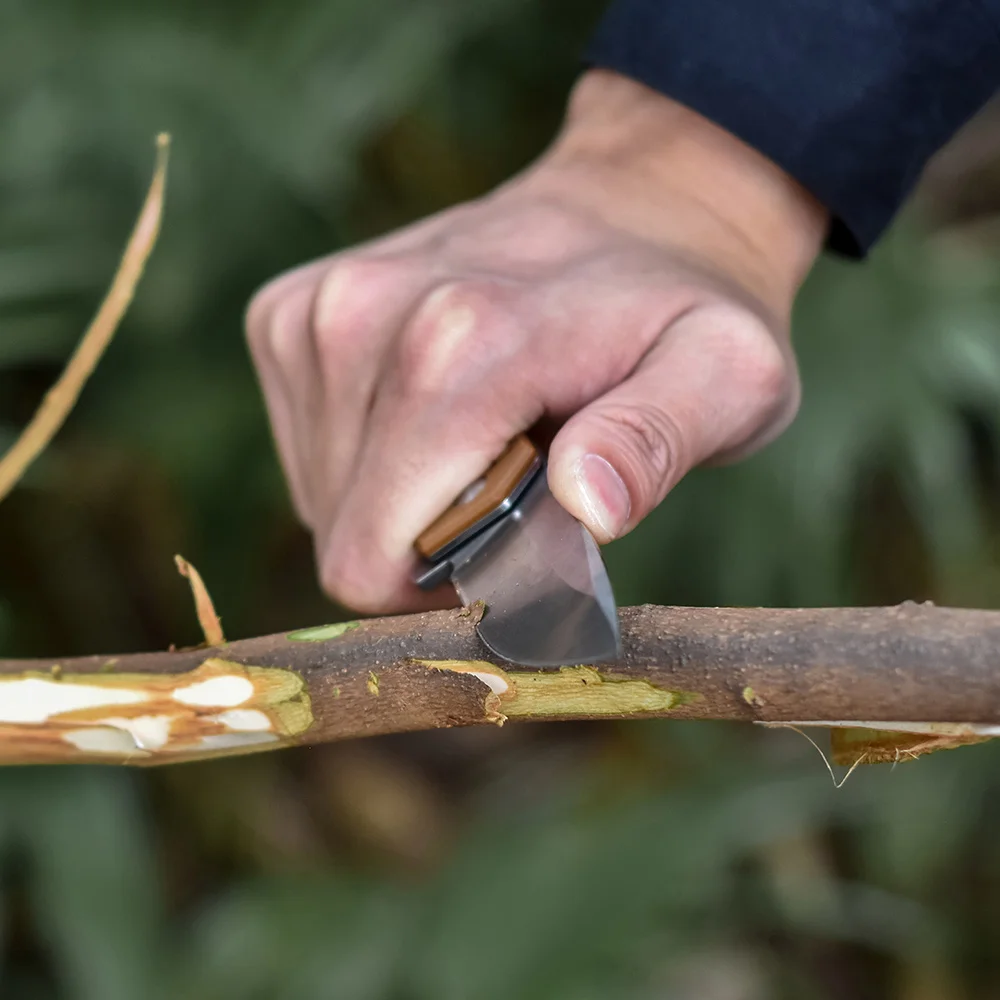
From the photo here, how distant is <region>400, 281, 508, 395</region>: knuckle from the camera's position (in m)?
0.57

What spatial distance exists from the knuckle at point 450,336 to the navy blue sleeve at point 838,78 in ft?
0.64

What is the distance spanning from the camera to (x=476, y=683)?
419 mm

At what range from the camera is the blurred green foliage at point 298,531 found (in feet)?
3.09

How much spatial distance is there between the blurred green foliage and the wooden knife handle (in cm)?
50

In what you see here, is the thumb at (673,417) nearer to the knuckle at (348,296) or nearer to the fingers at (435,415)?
the fingers at (435,415)

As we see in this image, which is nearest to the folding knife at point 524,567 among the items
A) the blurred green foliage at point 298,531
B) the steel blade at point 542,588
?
the steel blade at point 542,588

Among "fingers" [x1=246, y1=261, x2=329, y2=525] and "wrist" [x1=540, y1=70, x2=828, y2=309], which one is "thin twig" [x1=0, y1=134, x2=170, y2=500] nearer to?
"fingers" [x1=246, y1=261, x2=329, y2=525]

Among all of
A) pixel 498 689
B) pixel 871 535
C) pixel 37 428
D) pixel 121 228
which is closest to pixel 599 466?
pixel 498 689

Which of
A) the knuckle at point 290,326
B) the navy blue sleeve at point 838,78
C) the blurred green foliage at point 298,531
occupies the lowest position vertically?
the blurred green foliage at point 298,531

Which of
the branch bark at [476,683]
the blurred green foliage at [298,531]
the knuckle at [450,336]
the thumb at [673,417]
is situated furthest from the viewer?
the blurred green foliage at [298,531]

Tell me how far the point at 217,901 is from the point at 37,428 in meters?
0.65

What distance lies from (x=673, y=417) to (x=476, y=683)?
0.63ft

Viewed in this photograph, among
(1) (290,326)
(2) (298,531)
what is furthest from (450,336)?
(2) (298,531)

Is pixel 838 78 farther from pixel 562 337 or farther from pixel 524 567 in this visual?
pixel 524 567
